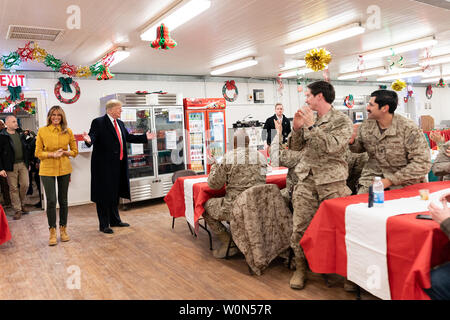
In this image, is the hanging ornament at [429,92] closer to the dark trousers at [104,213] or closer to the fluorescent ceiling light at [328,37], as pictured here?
the fluorescent ceiling light at [328,37]

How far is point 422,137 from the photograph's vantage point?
3029 mm

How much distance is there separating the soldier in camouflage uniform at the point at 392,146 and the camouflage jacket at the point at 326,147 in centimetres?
33

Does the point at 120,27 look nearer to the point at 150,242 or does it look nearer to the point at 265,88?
the point at 150,242

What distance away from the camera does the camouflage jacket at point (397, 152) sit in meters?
3.02

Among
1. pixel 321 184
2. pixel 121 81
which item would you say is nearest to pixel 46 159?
pixel 321 184

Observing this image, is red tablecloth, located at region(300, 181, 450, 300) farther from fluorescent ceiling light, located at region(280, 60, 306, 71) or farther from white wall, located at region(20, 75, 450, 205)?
white wall, located at region(20, 75, 450, 205)

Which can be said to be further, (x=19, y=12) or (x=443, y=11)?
(x=443, y=11)

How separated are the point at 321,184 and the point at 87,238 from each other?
11.6 ft

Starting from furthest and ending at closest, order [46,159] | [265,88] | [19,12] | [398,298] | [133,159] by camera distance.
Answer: [265,88]
[133,159]
[46,159]
[19,12]
[398,298]

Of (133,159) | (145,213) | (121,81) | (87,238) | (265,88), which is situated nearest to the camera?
(87,238)

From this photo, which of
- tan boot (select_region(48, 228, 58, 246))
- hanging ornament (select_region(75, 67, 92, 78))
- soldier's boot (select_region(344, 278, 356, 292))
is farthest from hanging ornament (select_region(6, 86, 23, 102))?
soldier's boot (select_region(344, 278, 356, 292))

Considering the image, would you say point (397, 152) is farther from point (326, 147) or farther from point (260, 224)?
point (260, 224)

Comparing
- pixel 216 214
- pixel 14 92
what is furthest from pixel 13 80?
pixel 216 214

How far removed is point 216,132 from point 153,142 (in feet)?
5.68
